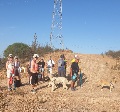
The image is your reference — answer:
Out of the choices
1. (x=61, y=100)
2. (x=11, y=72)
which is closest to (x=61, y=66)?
(x=11, y=72)

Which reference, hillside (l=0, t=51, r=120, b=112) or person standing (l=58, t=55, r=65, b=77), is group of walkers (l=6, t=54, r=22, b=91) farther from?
person standing (l=58, t=55, r=65, b=77)

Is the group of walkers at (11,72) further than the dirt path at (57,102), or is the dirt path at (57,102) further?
the group of walkers at (11,72)

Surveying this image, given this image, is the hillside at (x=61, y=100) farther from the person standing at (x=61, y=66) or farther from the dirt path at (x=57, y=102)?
the person standing at (x=61, y=66)

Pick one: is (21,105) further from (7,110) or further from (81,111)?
A: (81,111)

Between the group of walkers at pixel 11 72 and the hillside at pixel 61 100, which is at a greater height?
the group of walkers at pixel 11 72

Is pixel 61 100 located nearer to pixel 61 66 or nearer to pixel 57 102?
pixel 57 102

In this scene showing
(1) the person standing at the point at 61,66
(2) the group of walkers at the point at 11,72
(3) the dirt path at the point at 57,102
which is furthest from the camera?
(1) the person standing at the point at 61,66

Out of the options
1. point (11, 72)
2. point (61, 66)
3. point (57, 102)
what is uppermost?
point (61, 66)

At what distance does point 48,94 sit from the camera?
49.1 feet

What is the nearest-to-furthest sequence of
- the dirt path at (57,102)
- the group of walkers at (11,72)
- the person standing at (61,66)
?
the dirt path at (57,102) < the group of walkers at (11,72) < the person standing at (61,66)

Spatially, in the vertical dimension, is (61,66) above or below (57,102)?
above

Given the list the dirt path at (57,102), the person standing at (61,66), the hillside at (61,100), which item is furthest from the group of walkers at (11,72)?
the person standing at (61,66)

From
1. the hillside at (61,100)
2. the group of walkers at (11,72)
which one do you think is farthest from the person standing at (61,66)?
the group of walkers at (11,72)

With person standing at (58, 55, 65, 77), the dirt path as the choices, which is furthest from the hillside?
person standing at (58, 55, 65, 77)
